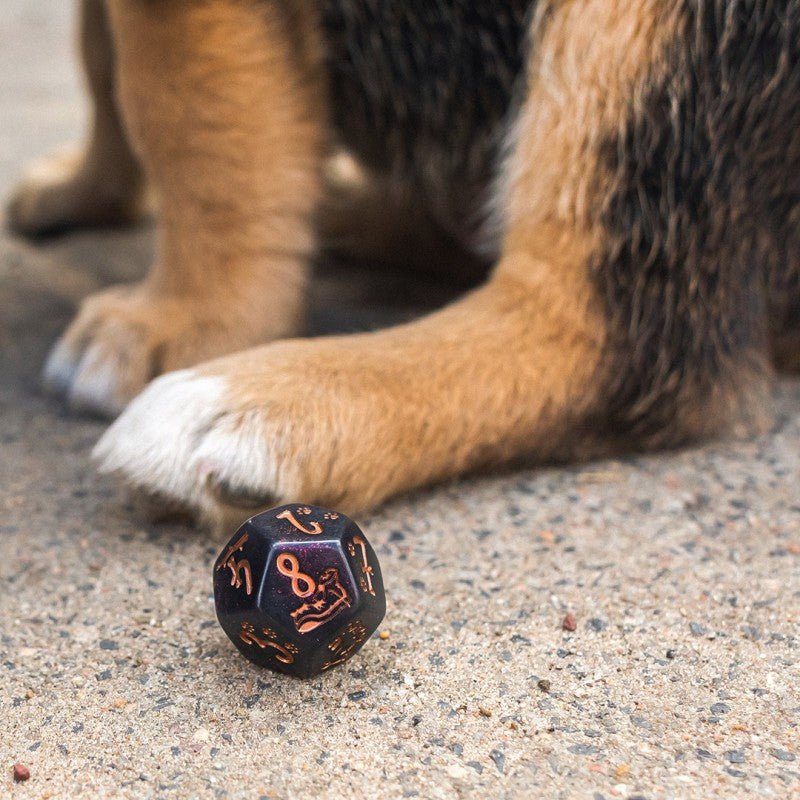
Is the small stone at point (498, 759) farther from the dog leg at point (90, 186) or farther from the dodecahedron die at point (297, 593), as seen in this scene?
the dog leg at point (90, 186)

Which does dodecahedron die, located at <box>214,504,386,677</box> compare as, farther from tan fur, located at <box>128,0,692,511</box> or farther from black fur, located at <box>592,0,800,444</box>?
black fur, located at <box>592,0,800,444</box>

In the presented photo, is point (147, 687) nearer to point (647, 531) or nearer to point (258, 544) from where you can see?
point (258, 544)

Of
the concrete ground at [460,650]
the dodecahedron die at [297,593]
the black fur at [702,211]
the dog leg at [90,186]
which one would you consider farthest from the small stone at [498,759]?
the dog leg at [90,186]

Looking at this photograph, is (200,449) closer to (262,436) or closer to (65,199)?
(262,436)

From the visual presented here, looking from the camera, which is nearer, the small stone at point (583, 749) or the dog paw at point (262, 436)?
the small stone at point (583, 749)

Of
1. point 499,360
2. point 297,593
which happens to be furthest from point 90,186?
point 297,593

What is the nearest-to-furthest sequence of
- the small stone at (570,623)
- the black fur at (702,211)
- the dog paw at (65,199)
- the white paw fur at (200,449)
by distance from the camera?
Result: the small stone at (570,623), the white paw fur at (200,449), the black fur at (702,211), the dog paw at (65,199)

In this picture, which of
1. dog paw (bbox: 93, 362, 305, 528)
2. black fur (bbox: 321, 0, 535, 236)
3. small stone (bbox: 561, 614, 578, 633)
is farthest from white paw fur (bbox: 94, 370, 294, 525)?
black fur (bbox: 321, 0, 535, 236)

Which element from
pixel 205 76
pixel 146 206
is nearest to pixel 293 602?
pixel 205 76
